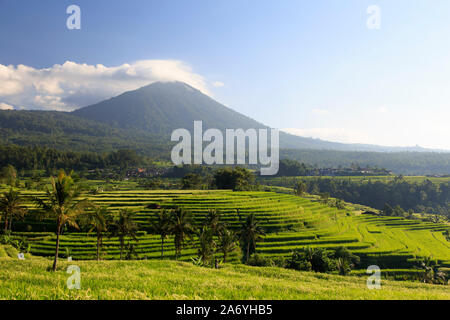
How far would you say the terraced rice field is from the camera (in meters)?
44.1

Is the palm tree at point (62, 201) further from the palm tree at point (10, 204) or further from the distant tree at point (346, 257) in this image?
the distant tree at point (346, 257)

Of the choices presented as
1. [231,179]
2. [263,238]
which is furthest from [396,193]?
[263,238]

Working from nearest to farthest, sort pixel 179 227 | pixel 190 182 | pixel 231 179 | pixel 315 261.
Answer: pixel 315 261
pixel 179 227
pixel 231 179
pixel 190 182

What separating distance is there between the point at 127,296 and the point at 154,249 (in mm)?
39858

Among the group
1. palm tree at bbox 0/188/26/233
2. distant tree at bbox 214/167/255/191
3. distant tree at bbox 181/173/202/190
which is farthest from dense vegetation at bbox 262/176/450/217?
palm tree at bbox 0/188/26/233

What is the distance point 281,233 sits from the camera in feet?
183

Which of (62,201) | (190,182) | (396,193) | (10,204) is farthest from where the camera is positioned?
(396,193)

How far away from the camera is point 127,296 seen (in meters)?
7.23

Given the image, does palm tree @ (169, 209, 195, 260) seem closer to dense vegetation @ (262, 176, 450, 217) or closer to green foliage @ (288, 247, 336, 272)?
green foliage @ (288, 247, 336, 272)

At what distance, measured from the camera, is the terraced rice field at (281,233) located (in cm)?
4409

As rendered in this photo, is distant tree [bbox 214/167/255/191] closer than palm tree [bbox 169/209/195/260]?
No

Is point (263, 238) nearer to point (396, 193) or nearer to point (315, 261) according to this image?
point (315, 261)

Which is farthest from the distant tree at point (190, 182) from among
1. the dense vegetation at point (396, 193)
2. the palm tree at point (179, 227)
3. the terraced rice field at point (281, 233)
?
the palm tree at point (179, 227)
